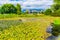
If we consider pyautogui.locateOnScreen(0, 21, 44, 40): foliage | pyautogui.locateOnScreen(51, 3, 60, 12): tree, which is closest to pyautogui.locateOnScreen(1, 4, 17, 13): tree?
Answer: pyautogui.locateOnScreen(51, 3, 60, 12): tree

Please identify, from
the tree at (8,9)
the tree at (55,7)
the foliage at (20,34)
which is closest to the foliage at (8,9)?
the tree at (8,9)

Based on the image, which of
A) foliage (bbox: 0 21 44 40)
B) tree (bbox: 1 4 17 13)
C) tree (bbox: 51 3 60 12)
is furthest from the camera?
tree (bbox: 51 3 60 12)

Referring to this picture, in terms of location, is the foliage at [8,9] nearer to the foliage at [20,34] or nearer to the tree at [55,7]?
the tree at [55,7]

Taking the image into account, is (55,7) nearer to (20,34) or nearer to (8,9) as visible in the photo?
(8,9)

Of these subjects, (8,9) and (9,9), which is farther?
(9,9)

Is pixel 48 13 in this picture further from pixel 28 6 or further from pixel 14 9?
pixel 28 6

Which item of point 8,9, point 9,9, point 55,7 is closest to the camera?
point 8,9

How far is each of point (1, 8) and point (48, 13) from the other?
9.05 metres

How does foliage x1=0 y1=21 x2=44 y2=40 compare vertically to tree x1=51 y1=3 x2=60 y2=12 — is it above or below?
above

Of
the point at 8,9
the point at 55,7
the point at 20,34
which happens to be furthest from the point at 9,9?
the point at 20,34

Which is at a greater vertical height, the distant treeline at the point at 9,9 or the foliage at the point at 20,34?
the foliage at the point at 20,34

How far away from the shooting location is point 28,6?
46875 mm

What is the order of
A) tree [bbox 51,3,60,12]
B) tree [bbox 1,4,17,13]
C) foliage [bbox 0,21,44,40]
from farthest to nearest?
tree [bbox 51,3,60,12], tree [bbox 1,4,17,13], foliage [bbox 0,21,44,40]

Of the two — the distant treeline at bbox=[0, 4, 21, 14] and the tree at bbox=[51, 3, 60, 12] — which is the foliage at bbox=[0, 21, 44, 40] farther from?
the tree at bbox=[51, 3, 60, 12]
